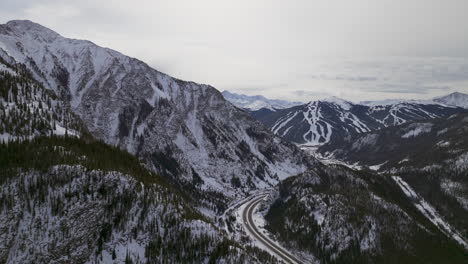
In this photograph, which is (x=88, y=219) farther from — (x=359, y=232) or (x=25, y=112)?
(x=359, y=232)

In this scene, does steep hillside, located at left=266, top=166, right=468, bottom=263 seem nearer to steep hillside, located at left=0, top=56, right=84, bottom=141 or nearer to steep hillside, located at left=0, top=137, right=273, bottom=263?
steep hillside, located at left=0, top=137, right=273, bottom=263

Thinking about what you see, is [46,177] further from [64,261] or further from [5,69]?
[5,69]

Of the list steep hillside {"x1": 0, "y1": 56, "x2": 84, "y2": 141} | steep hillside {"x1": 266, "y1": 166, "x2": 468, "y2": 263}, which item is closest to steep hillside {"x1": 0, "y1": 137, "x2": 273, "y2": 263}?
steep hillside {"x1": 0, "y1": 56, "x2": 84, "y2": 141}

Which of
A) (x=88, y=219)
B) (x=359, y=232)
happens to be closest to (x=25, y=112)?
(x=88, y=219)

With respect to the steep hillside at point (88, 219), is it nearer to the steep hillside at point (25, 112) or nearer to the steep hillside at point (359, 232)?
the steep hillside at point (25, 112)

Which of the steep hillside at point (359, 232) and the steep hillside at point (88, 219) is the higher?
the steep hillside at point (88, 219)

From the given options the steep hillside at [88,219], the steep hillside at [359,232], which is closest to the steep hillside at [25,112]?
the steep hillside at [88,219]
